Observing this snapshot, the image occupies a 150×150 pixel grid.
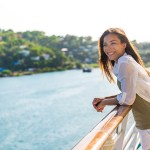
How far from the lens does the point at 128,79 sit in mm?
1393

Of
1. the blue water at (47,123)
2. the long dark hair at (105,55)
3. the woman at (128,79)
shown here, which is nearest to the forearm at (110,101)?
the woman at (128,79)

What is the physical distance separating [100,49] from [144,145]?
0.44 metres

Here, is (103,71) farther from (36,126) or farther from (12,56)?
(12,56)

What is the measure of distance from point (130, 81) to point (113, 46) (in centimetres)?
18

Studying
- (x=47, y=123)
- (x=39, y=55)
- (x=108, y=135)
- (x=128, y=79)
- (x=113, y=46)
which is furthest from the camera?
(x=39, y=55)

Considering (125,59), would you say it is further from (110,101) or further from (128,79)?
(110,101)

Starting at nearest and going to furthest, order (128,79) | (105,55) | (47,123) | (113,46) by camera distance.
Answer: (128,79), (113,46), (105,55), (47,123)

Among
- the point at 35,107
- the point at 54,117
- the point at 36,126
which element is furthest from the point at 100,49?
the point at 35,107

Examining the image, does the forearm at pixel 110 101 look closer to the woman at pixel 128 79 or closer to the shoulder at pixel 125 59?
the woman at pixel 128 79

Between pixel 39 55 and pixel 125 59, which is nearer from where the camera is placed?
pixel 125 59

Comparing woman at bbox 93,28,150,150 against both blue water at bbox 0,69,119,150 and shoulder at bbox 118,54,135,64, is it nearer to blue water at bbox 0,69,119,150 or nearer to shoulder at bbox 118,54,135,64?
shoulder at bbox 118,54,135,64

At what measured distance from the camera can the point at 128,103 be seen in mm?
1409

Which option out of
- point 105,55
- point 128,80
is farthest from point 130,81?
point 105,55

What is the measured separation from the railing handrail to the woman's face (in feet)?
0.73
